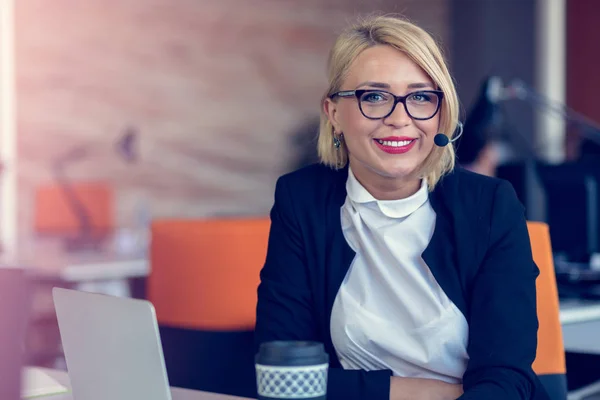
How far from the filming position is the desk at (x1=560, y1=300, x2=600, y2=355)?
2.22 metres

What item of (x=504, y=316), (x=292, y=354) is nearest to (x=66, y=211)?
(x=504, y=316)

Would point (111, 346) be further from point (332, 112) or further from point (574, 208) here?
point (574, 208)

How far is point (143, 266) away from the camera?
3.98m

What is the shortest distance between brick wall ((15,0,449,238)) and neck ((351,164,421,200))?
133 inches

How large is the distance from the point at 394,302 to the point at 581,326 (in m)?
1.00

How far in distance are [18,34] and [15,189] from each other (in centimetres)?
92

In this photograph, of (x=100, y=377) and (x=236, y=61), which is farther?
(x=236, y=61)

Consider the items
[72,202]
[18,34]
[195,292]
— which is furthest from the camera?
[18,34]

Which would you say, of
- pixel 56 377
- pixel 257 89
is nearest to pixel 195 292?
pixel 56 377

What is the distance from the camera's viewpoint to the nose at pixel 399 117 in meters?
1.59

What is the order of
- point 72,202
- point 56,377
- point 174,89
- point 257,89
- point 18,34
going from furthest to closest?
1. point 257,89
2. point 174,89
3. point 18,34
4. point 72,202
5. point 56,377

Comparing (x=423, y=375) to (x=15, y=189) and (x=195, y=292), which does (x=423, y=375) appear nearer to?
(x=195, y=292)

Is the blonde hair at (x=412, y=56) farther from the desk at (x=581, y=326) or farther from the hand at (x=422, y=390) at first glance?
the desk at (x=581, y=326)

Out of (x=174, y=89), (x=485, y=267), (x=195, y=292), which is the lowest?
(x=195, y=292)
